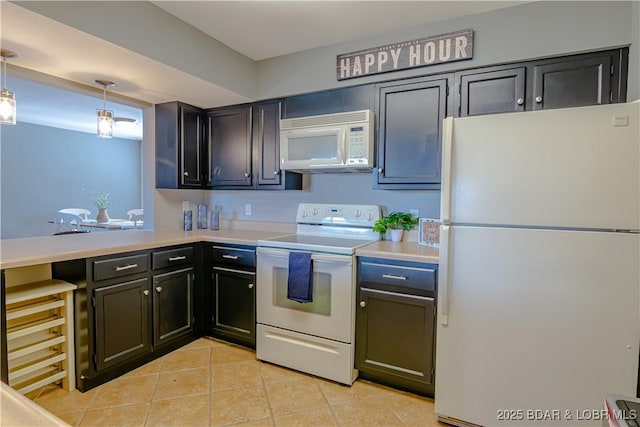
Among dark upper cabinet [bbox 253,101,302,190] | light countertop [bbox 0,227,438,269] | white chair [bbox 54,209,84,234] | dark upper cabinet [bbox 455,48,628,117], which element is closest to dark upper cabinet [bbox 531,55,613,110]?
dark upper cabinet [bbox 455,48,628,117]

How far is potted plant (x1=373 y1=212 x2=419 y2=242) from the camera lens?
2.58 meters

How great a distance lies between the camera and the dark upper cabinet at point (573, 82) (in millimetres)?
1923

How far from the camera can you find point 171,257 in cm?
262

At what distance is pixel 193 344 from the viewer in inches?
112

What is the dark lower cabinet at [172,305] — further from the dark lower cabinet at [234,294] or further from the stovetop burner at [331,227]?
the stovetop burner at [331,227]

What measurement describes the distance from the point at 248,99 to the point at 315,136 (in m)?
0.77

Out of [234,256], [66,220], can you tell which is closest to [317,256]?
[234,256]

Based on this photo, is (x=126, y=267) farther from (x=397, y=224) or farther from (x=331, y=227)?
(x=397, y=224)

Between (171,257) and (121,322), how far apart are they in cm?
54

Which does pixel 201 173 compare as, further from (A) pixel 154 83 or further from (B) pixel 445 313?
(B) pixel 445 313

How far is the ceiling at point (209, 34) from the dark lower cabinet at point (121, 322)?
142 cm

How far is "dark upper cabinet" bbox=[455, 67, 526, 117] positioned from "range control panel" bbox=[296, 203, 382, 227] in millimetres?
962

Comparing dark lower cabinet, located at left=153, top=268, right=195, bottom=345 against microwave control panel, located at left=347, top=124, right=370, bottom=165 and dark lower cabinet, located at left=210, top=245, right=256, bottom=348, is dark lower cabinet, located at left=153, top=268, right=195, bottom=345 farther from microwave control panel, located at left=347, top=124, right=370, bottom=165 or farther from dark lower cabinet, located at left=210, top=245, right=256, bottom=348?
microwave control panel, located at left=347, top=124, right=370, bottom=165

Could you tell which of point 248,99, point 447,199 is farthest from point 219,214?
point 447,199
